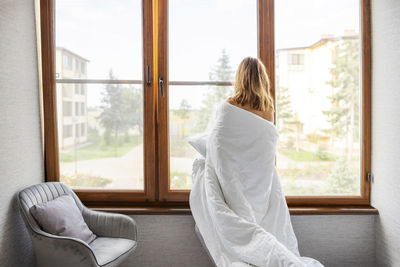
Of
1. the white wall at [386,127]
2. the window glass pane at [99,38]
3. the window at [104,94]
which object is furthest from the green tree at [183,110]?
the white wall at [386,127]

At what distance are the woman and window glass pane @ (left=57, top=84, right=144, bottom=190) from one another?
686mm

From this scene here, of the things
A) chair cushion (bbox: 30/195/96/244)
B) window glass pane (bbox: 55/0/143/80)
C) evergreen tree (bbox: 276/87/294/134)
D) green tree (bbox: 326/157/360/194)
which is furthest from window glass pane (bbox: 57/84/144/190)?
green tree (bbox: 326/157/360/194)

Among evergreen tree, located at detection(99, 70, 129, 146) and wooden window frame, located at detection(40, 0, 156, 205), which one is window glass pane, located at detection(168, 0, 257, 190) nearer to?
wooden window frame, located at detection(40, 0, 156, 205)

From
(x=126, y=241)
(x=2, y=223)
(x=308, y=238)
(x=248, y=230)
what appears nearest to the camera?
(x=248, y=230)

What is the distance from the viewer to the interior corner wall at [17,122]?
6.30 feet

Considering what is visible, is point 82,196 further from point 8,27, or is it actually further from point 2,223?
point 8,27

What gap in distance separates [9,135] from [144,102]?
3.13ft

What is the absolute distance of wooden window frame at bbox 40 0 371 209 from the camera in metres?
2.39

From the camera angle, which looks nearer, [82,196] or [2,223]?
[2,223]

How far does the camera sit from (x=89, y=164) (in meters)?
2.47

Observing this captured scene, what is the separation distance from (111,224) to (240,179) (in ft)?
3.25

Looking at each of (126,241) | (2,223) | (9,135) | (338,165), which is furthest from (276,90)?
(2,223)

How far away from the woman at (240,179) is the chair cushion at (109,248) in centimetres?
52

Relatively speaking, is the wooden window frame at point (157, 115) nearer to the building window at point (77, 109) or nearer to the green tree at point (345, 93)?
the green tree at point (345, 93)
